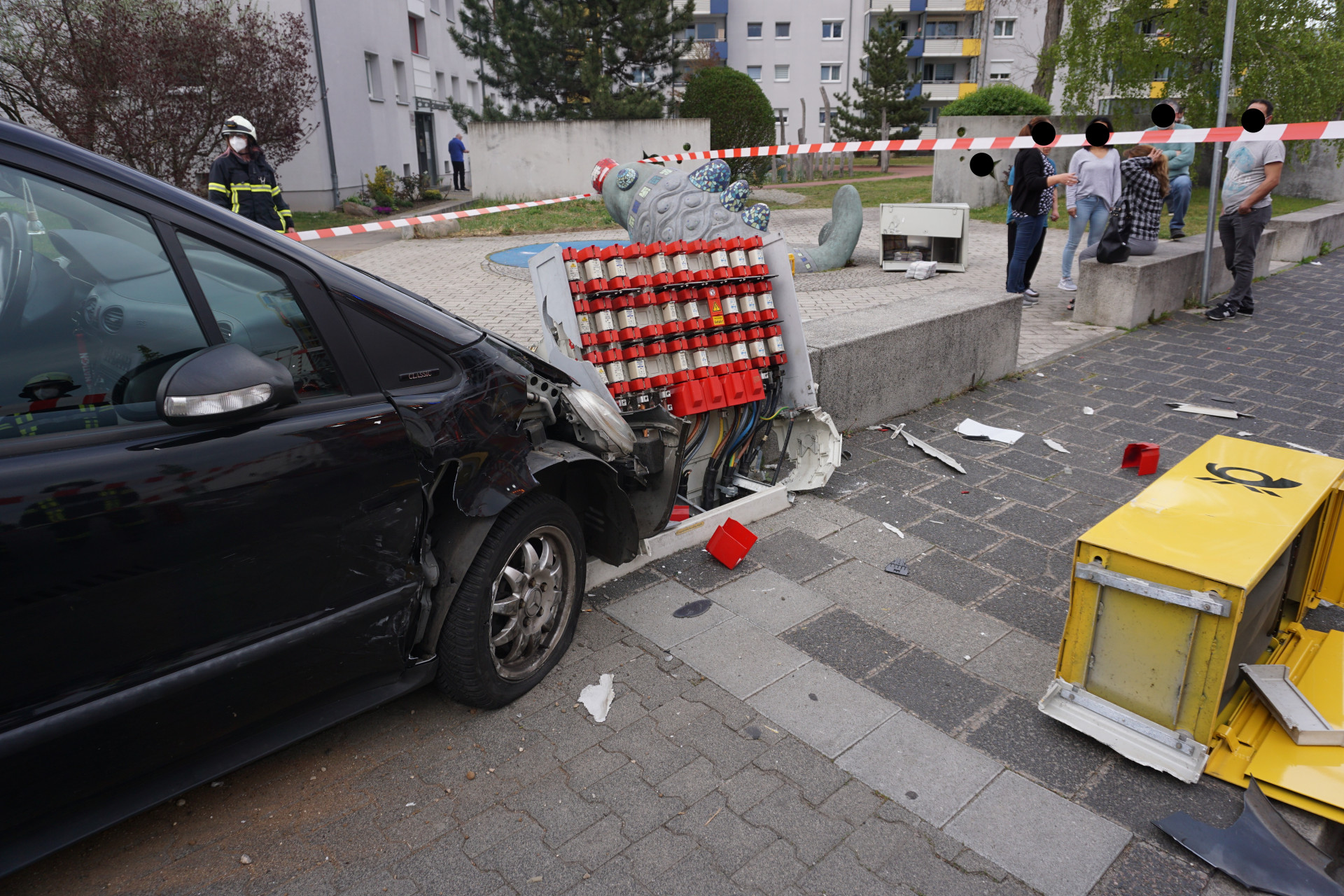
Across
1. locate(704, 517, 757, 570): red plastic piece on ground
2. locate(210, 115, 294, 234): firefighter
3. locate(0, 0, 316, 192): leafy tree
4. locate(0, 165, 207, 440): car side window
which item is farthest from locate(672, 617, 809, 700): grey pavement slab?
locate(0, 0, 316, 192): leafy tree

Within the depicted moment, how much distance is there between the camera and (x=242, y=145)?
9219 mm

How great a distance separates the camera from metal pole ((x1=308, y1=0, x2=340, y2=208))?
22203 millimetres

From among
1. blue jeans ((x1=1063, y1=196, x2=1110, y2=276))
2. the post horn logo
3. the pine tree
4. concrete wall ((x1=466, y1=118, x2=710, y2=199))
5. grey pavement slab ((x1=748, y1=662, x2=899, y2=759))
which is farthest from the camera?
the pine tree

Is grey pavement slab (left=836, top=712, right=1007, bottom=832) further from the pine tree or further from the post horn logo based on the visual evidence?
the pine tree

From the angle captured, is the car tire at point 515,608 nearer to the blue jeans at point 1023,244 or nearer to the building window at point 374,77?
the blue jeans at point 1023,244

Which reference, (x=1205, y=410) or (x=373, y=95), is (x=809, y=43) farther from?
(x=1205, y=410)

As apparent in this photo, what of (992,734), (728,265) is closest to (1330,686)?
(992,734)

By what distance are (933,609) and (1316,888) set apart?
5.44 feet

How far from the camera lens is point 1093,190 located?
9.73 meters

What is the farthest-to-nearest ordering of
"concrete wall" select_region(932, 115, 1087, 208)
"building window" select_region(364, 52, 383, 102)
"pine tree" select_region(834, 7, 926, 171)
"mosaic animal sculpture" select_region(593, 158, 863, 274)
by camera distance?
"pine tree" select_region(834, 7, 926, 171)
"building window" select_region(364, 52, 383, 102)
"concrete wall" select_region(932, 115, 1087, 208)
"mosaic animal sculpture" select_region(593, 158, 863, 274)

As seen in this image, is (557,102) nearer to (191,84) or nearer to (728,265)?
(191,84)

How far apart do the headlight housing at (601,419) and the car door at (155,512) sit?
84cm

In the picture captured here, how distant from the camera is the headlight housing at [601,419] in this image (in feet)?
11.0

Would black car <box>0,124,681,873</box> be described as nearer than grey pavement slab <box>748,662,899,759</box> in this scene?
Yes
